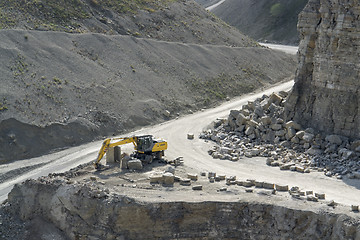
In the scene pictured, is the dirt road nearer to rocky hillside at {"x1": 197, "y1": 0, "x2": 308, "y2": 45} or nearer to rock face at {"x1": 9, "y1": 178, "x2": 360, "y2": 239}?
rock face at {"x1": 9, "y1": 178, "x2": 360, "y2": 239}

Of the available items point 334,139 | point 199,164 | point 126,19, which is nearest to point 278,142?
point 334,139

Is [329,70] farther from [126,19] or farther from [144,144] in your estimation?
[126,19]

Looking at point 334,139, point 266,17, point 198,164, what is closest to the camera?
point 334,139

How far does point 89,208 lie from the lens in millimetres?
25078

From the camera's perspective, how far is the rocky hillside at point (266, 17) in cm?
7894

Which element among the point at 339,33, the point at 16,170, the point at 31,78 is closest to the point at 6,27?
the point at 31,78

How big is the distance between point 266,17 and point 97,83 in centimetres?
4660

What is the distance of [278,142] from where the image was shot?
33781 mm

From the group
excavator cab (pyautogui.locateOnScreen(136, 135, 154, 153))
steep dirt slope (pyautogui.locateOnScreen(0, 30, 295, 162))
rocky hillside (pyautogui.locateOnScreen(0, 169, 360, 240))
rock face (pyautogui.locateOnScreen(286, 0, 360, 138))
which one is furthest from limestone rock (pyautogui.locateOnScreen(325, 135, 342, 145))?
steep dirt slope (pyautogui.locateOnScreen(0, 30, 295, 162))

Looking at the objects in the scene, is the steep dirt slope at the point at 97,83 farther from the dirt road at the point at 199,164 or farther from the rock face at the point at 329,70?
the rock face at the point at 329,70

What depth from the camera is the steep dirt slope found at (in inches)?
1467

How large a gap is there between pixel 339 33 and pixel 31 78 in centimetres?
2219

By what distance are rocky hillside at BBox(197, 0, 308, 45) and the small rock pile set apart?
41.8 meters

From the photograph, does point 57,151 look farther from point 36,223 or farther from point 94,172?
point 36,223
